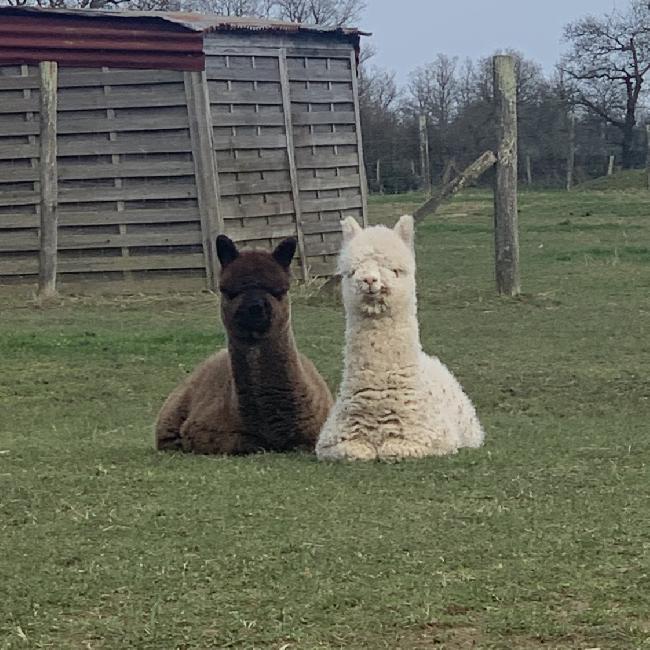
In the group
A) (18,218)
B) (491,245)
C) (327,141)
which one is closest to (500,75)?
(327,141)

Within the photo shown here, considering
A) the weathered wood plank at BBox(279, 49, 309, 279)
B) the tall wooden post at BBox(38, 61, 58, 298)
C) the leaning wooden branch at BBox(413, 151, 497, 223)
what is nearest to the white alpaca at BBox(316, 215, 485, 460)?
the leaning wooden branch at BBox(413, 151, 497, 223)

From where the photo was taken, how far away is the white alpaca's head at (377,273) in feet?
19.2

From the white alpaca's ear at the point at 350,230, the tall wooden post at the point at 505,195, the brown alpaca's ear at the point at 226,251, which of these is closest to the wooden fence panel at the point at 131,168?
the tall wooden post at the point at 505,195

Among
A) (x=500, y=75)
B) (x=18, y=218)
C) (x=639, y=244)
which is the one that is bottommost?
(x=639, y=244)

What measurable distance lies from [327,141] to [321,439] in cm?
1237

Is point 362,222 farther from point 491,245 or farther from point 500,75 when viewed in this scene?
point 500,75

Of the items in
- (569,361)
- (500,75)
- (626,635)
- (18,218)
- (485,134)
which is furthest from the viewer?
(485,134)

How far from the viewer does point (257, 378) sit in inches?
248

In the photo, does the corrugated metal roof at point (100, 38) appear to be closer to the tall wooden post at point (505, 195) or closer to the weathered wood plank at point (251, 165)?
the weathered wood plank at point (251, 165)

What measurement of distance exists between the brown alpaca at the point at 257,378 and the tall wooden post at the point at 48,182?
8213 mm

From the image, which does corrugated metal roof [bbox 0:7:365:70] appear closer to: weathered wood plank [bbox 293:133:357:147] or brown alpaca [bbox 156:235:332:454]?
weathered wood plank [bbox 293:133:357:147]

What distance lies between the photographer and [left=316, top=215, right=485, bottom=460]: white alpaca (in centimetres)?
587

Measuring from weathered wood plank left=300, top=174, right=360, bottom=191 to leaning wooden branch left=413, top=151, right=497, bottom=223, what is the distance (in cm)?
425

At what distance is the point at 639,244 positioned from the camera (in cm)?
2042
